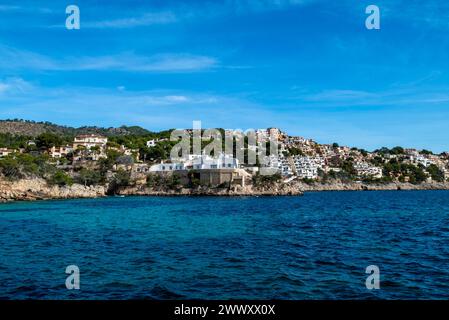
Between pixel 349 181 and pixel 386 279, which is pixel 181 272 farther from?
pixel 349 181

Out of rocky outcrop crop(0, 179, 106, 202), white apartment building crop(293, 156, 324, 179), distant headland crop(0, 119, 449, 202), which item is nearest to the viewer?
rocky outcrop crop(0, 179, 106, 202)

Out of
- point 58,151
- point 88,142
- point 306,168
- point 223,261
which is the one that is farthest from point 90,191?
point 306,168

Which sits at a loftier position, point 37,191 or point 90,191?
point 37,191

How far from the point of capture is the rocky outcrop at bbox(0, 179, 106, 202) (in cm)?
5454

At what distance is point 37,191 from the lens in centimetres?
5925

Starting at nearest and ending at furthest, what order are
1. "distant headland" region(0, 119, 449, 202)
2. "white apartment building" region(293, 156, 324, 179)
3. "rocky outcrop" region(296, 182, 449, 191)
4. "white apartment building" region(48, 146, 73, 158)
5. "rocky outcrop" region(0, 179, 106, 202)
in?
"rocky outcrop" region(0, 179, 106, 202) < "distant headland" region(0, 119, 449, 202) < "white apartment building" region(48, 146, 73, 158) < "rocky outcrop" region(296, 182, 449, 191) < "white apartment building" region(293, 156, 324, 179)

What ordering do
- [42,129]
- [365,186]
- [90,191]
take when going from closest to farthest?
[90,191]
[365,186]
[42,129]

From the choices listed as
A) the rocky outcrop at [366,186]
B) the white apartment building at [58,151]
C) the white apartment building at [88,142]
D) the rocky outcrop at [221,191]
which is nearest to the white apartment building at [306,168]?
the rocky outcrop at [366,186]

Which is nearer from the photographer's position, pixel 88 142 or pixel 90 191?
pixel 90 191

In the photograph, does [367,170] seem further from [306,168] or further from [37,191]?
[37,191]

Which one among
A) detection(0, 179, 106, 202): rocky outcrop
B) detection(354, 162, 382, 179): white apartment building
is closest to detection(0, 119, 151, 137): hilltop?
detection(0, 179, 106, 202): rocky outcrop

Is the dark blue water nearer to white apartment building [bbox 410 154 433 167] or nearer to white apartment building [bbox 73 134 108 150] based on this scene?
white apartment building [bbox 73 134 108 150]

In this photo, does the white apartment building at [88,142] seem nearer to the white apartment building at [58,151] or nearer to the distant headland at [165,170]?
the distant headland at [165,170]

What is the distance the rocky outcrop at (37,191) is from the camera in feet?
179
